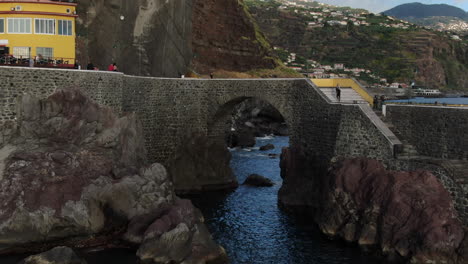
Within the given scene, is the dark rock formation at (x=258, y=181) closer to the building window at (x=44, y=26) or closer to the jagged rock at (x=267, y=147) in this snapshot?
the jagged rock at (x=267, y=147)

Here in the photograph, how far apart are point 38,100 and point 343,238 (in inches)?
808

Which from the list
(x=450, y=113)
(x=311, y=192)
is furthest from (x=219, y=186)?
(x=450, y=113)

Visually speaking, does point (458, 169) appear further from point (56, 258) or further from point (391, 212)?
point (56, 258)

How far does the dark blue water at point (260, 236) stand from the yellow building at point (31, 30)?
50.1 feet

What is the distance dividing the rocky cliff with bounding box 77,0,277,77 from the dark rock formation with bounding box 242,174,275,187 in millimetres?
13016

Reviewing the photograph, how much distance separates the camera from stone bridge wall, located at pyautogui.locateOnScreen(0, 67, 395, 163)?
35156mm

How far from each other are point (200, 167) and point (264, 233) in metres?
13.4

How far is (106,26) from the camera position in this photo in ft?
159

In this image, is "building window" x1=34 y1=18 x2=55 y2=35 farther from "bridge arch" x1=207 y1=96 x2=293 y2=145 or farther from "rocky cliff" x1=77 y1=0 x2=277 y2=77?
"bridge arch" x1=207 y1=96 x2=293 y2=145

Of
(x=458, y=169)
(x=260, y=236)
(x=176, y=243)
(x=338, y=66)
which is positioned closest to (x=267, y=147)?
(x=260, y=236)

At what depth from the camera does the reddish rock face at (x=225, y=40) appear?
218 ft

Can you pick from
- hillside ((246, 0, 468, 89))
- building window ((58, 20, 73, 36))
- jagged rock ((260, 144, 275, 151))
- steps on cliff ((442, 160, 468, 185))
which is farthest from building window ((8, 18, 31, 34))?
hillside ((246, 0, 468, 89))

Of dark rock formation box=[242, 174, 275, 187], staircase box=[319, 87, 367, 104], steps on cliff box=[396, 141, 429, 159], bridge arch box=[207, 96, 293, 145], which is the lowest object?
dark rock formation box=[242, 174, 275, 187]

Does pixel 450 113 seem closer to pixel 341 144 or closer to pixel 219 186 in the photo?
pixel 341 144
